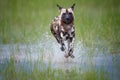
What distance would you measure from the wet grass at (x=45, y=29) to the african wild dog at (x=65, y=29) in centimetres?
6

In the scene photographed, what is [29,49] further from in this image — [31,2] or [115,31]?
[115,31]

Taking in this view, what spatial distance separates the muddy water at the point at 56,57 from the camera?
344 cm

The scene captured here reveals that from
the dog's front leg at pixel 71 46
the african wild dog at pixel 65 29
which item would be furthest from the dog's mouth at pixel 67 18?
the dog's front leg at pixel 71 46

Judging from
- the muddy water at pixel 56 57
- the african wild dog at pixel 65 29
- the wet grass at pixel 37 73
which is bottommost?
the wet grass at pixel 37 73

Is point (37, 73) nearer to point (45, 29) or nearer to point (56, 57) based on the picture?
point (56, 57)

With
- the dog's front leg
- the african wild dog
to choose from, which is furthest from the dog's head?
the dog's front leg

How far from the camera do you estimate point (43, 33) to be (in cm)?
348

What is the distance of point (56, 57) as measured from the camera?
11.3 feet

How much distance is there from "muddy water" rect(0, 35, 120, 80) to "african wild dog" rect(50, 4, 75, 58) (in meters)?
0.06

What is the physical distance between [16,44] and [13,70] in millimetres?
308

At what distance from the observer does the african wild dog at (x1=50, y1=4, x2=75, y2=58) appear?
3.44 metres

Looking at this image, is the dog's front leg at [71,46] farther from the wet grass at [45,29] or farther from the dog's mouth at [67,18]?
the dog's mouth at [67,18]

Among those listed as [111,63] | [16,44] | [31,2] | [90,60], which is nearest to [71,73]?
[90,60]

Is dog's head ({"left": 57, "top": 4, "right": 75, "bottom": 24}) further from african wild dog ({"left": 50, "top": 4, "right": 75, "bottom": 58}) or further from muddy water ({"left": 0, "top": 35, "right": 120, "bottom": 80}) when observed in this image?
muddy water ({"left": 0, "top": 35, "right": 120, "bottom": 80})
